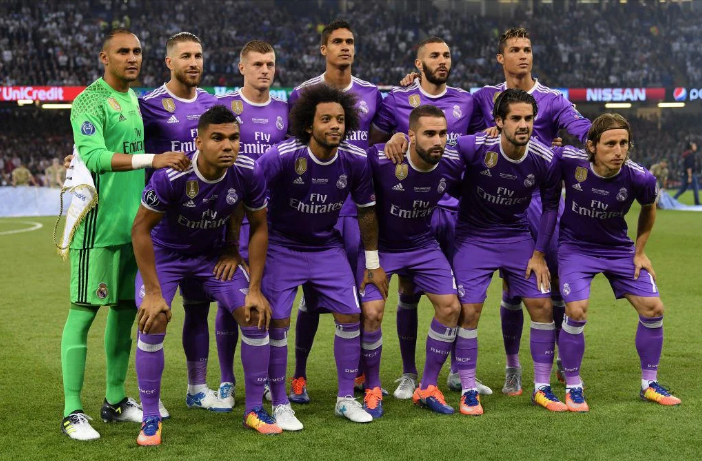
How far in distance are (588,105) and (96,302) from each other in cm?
3673

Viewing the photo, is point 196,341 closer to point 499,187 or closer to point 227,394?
point 227,394

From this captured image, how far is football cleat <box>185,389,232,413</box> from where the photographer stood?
5680 mm

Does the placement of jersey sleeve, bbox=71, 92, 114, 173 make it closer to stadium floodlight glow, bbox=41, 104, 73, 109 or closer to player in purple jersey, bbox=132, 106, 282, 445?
player in purple jersey, bbox=132, 106, 282, 445

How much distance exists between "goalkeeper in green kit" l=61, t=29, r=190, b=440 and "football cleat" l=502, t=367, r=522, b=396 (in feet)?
8.04

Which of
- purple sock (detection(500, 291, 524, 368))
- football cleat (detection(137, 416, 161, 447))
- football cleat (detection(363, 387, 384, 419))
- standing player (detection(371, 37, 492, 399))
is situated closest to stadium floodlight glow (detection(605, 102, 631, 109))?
standing player (detection(371, 37, 492, 399))

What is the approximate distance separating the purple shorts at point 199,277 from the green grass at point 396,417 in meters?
0.77

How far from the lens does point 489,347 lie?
7648 millimetres

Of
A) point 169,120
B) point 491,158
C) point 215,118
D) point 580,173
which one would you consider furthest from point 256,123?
point 580,173

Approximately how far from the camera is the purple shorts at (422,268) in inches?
225

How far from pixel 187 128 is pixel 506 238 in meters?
2.24

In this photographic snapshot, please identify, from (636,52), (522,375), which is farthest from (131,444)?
(636,52)

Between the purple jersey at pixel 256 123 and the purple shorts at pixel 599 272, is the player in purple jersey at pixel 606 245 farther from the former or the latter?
the purple jersey at pixel 256 123

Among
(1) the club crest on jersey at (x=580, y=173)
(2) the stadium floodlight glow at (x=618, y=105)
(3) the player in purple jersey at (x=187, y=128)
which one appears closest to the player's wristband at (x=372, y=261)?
(3) the player in purple jersey at (x=187, y=128)

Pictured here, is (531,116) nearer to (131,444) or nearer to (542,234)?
(542,234)
